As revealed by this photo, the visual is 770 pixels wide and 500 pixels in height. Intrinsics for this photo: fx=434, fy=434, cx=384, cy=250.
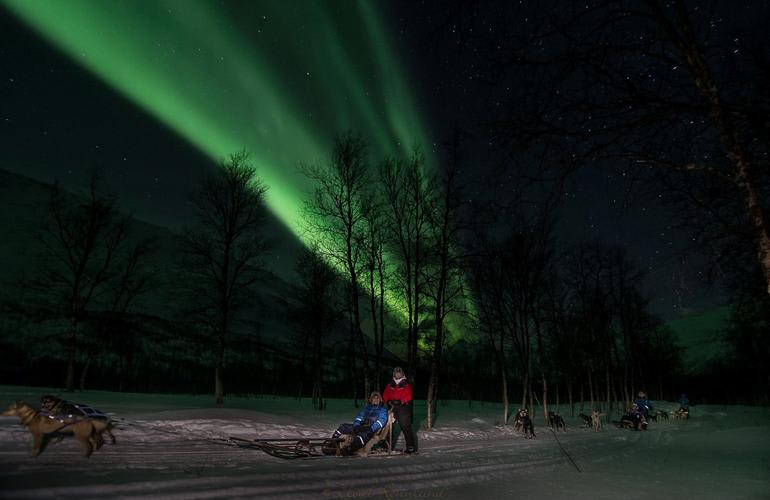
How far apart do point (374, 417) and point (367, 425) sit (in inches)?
9.0

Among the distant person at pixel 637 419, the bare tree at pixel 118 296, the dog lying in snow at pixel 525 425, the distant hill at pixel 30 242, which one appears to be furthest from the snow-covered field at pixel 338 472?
the distant hill at pixel 30 242

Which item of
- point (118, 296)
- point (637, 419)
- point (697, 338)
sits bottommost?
point (637, 419)

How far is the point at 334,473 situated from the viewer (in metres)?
6.63

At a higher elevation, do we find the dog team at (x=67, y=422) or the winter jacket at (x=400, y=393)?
the winter jacket at (x=400, y=393)

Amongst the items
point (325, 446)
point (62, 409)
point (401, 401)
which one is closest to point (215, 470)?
point (325, 446)

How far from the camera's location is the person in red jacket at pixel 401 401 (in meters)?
9.92

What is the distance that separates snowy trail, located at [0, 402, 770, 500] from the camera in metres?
5.09

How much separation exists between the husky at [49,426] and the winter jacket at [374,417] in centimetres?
496

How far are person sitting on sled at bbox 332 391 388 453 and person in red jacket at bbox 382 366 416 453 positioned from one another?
0.35 m

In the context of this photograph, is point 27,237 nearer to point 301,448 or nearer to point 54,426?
point 54,426

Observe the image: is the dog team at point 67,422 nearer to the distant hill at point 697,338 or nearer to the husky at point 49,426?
the husky at point 49,426

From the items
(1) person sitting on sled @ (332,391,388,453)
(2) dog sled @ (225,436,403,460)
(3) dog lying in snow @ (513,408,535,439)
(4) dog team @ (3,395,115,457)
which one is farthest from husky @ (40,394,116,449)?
(3) dog lying in snow @ (513,408,535,439)

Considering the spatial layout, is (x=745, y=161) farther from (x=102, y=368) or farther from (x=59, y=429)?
(x=102, y=368)

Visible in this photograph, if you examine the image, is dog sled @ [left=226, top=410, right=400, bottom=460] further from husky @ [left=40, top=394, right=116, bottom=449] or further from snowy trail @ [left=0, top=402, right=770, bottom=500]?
husky @ [left=40, top=394, right=116, bottom=449]
